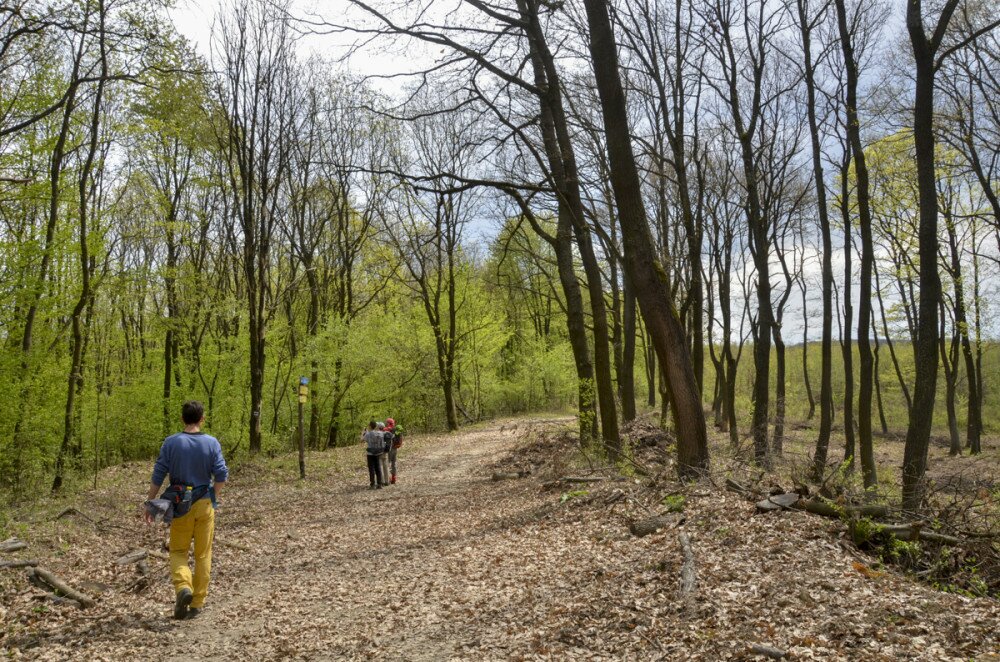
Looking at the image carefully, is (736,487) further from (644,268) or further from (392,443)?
(392,443)

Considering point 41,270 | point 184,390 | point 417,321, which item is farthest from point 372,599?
point 417,321

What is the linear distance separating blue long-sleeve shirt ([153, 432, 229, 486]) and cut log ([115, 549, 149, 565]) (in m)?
2.52

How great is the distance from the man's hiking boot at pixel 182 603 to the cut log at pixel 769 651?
4711 mm

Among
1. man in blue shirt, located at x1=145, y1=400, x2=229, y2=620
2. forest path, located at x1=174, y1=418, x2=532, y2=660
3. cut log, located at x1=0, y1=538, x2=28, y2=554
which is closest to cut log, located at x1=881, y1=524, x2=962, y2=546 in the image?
forest path, located at x1=174, y1=418, x2=532, y2=660

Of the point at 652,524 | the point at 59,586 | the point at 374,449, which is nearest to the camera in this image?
the point at 59,586

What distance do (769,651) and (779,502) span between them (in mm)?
2786

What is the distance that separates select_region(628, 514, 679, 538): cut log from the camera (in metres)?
6.27

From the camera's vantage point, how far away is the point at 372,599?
19.0 feet

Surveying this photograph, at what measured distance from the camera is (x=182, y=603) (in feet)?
17.7

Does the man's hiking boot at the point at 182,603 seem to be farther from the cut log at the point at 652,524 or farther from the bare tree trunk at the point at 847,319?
the bare tree trunk at the point at 847,319

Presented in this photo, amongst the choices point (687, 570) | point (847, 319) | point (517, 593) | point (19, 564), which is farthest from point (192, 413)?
point (847, 319)

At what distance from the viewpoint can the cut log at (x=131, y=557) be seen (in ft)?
23.3

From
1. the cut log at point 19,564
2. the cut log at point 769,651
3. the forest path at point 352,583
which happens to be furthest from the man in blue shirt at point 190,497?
the cut log at point 769,651

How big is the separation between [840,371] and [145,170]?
4761 centimetres
